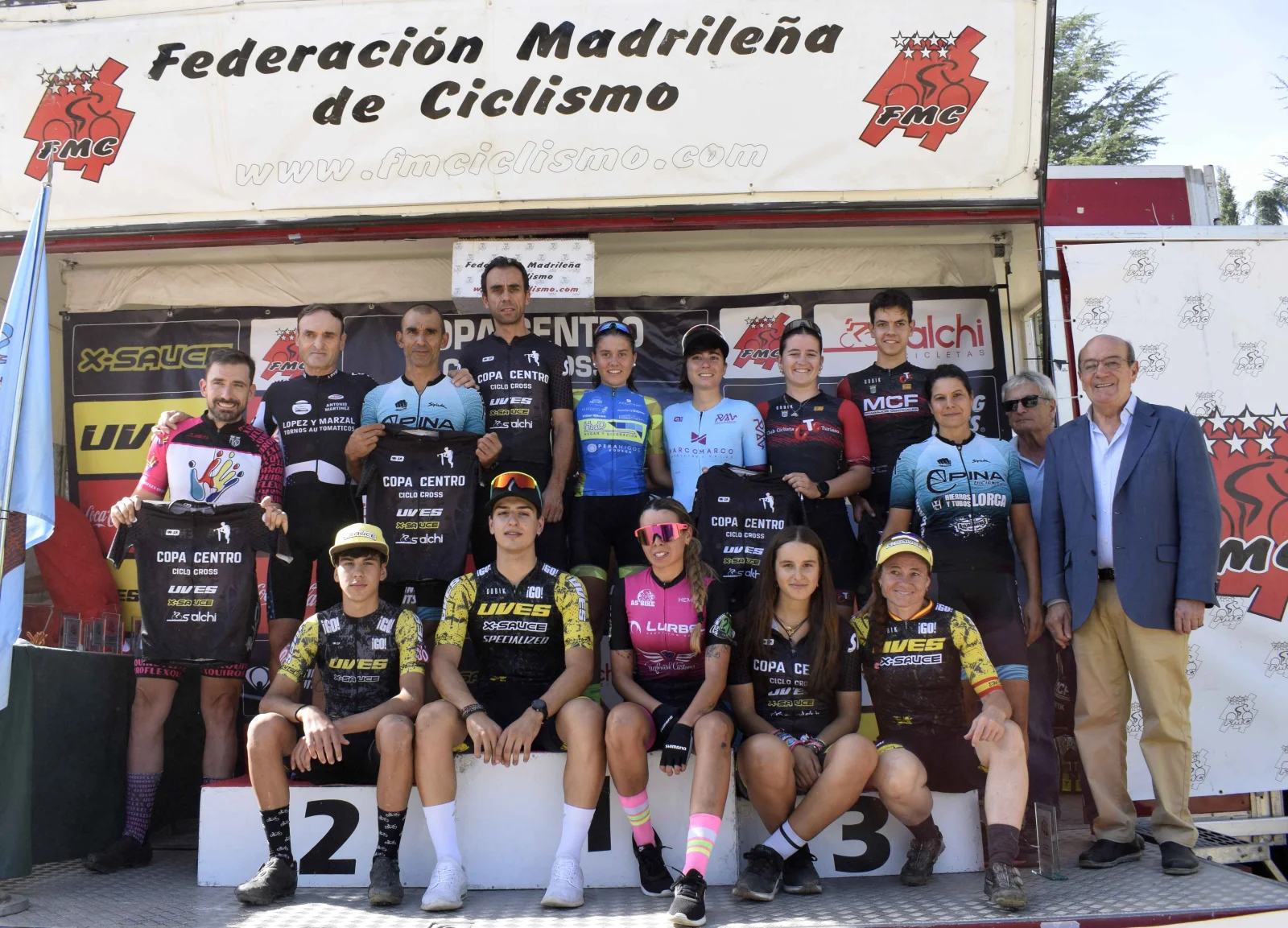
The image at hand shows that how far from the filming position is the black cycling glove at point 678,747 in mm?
3809

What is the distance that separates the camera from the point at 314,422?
197 inches

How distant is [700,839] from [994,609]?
5.64ft

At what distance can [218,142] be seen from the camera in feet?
17.7

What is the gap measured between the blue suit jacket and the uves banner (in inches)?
71.0

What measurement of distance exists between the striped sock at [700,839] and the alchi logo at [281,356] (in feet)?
13.4

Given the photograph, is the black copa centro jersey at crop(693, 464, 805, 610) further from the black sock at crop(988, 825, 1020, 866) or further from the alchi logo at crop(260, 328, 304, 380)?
the alchi logo at crop(260, 328, 304, 380)

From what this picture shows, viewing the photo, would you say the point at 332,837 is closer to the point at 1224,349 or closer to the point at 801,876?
the point at 801,876

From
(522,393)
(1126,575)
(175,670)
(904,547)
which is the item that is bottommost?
(175,670)

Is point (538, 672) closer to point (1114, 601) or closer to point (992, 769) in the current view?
point (992, 769)

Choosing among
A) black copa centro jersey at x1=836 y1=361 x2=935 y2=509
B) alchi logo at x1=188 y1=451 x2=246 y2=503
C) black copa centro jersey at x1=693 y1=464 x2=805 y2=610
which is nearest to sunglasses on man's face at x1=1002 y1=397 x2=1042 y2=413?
black copa centro jersey at x1=836 y1=361 x2=935 y2=509

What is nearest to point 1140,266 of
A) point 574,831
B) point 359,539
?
point 574,831

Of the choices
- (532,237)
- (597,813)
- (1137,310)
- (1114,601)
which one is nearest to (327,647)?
(597,813)

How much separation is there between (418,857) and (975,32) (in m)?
4.65

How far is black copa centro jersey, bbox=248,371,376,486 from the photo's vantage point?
497cm
